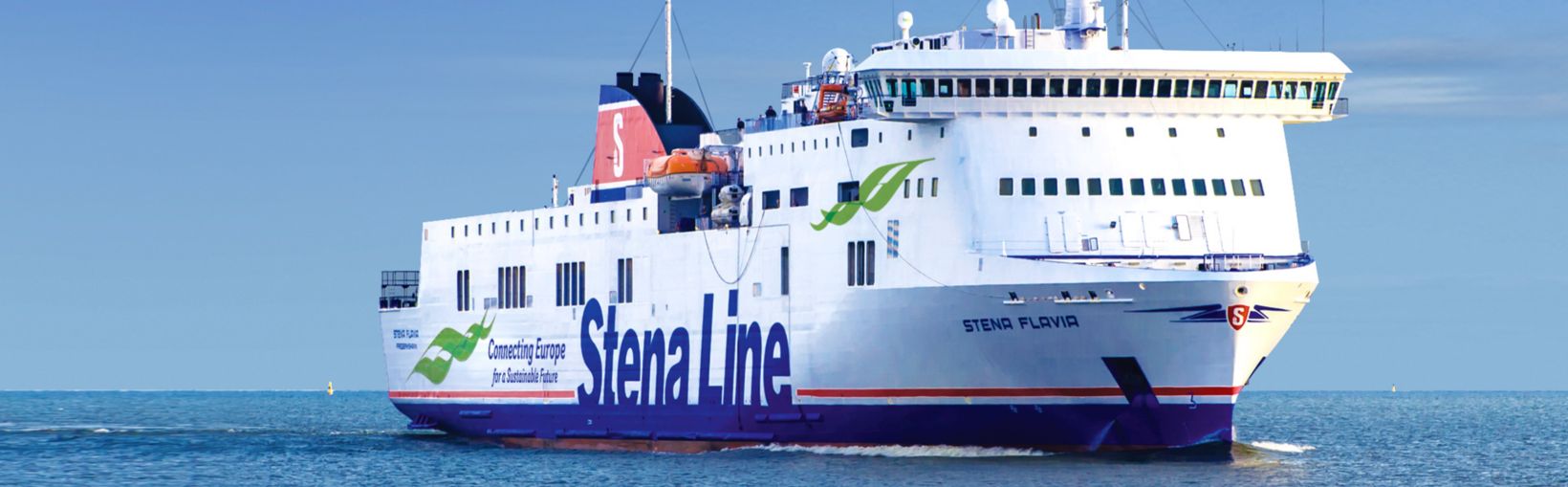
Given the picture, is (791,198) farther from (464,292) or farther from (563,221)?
(464,292)

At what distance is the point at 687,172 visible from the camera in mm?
46469

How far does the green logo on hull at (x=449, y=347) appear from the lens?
178ft

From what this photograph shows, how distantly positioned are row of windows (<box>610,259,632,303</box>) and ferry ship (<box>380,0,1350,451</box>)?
2008 mm

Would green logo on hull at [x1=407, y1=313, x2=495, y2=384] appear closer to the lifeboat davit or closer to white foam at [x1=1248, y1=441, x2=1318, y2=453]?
the lifeboat davit

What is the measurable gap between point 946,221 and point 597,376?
12.1m

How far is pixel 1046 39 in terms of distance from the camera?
4225 cm

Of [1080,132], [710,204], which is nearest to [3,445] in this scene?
[710,204]

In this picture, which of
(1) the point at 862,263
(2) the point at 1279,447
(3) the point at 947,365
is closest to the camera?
(3) the point at 947,365

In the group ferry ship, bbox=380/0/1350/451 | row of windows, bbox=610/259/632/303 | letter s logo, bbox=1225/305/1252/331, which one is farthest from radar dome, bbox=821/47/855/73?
letter s logo, bbox=1225/305/1252/331

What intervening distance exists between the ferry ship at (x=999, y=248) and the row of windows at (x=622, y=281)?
2.01 meters

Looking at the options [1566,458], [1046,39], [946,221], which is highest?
[1046,39]

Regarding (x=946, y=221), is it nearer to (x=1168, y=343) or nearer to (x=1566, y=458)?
(x=1168, y=343)

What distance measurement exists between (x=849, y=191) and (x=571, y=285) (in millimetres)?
10491

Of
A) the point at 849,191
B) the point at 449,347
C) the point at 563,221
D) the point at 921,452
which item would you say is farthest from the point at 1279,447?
the point at 449,347
